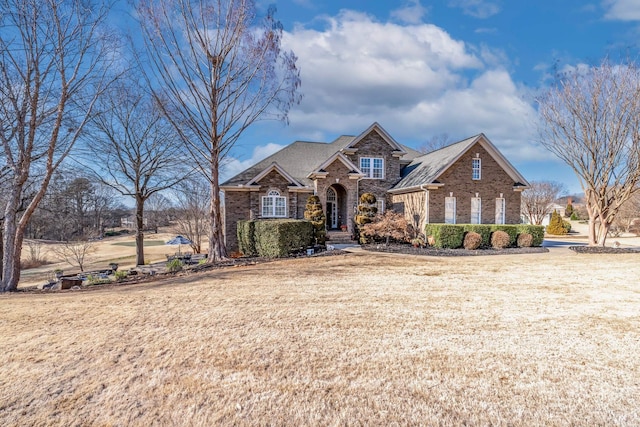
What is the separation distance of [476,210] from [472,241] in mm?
4162

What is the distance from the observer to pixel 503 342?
500 cm

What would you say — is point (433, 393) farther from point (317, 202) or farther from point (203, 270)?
point (317, 202)

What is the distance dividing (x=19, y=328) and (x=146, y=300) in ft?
7.31

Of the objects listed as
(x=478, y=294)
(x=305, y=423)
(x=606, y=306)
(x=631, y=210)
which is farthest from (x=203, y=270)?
(x=631, y=210)

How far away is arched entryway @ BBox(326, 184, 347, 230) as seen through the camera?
2250 cm

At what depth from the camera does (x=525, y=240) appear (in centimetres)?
1814

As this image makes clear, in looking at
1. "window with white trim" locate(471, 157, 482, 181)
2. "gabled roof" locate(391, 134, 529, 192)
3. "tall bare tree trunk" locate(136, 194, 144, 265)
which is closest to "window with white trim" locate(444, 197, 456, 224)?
"gabled roof" locate(391, 134, 529, 192)

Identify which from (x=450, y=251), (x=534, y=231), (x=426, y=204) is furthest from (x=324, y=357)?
(x=534, y=231)

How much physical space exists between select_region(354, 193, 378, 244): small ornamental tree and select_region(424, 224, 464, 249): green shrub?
3.68m

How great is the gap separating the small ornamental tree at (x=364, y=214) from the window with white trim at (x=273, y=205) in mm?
4447

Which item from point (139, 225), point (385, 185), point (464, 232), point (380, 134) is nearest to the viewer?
point (464, 232)

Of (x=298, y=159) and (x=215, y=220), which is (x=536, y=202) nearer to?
(x=298, y=159)

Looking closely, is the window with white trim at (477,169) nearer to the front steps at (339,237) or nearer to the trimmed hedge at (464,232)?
→ the trimmed hedge at (464,232)

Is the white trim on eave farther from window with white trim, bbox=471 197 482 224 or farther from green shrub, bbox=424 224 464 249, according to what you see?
green shrub, bbox=424 224 464 249
